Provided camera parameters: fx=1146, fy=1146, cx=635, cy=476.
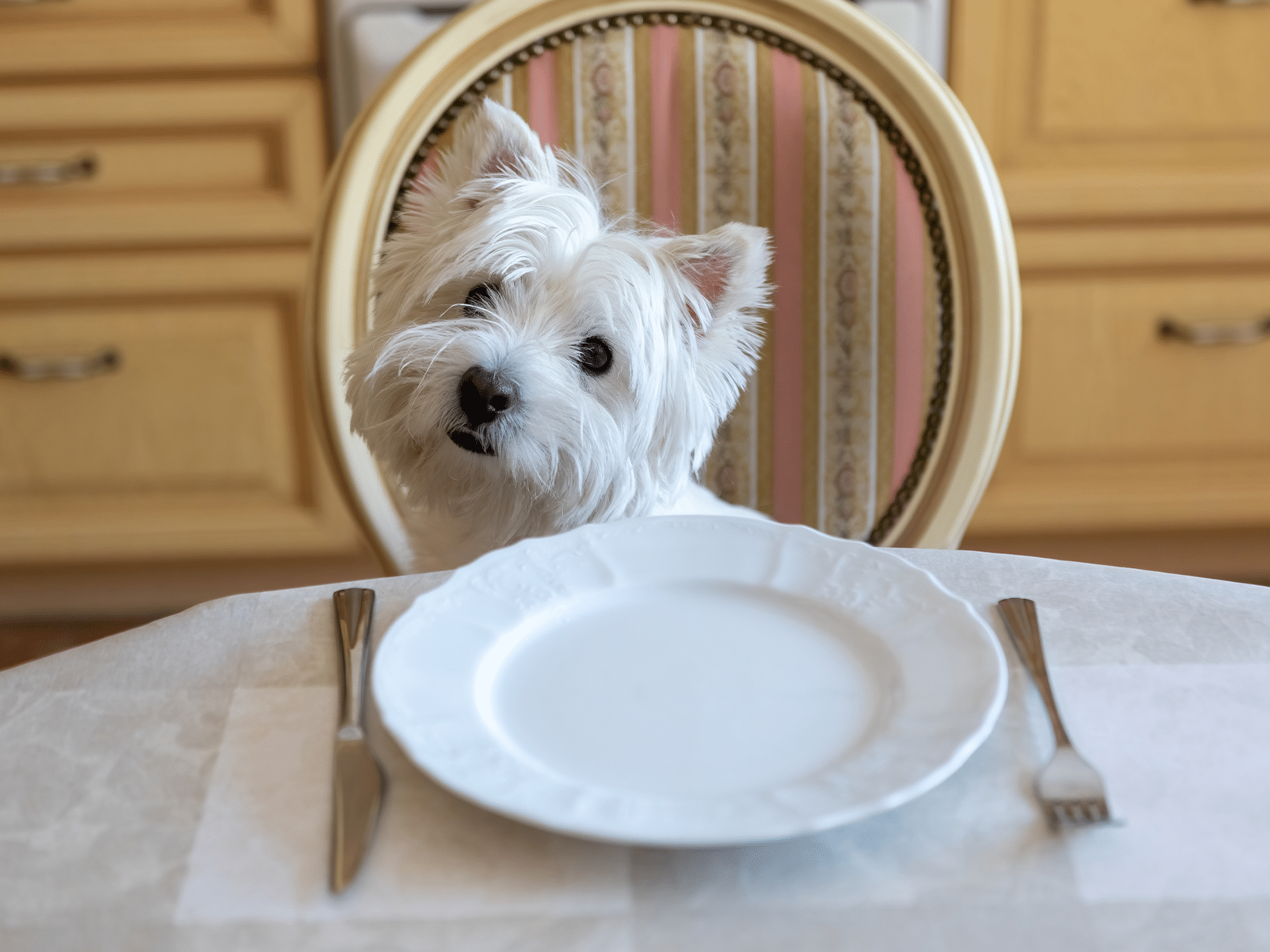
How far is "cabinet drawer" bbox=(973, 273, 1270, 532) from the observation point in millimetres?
1748

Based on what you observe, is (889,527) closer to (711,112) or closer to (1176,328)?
(711,112)

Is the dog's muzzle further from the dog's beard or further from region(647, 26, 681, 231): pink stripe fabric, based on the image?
region(647, 26, 681, 231): pink stripe fabric

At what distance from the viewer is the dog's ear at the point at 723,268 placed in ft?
2.97

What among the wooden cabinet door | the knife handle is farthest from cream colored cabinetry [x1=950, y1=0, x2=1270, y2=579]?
the knife handle

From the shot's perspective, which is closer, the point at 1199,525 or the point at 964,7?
the point at 964,7

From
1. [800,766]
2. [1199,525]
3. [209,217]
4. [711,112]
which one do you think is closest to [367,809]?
[800,766]

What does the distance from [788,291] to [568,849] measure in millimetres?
706

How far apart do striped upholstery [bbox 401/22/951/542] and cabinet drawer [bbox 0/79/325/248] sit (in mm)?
783

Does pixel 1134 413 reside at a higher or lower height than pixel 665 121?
lower

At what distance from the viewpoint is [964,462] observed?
944 mm

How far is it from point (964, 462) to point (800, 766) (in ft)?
1.80

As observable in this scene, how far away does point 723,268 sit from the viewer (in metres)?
0.94

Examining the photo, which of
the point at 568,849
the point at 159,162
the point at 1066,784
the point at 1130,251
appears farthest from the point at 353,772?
the point at 1130,251

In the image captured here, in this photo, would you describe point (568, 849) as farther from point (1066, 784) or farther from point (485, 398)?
point (485, 398)
